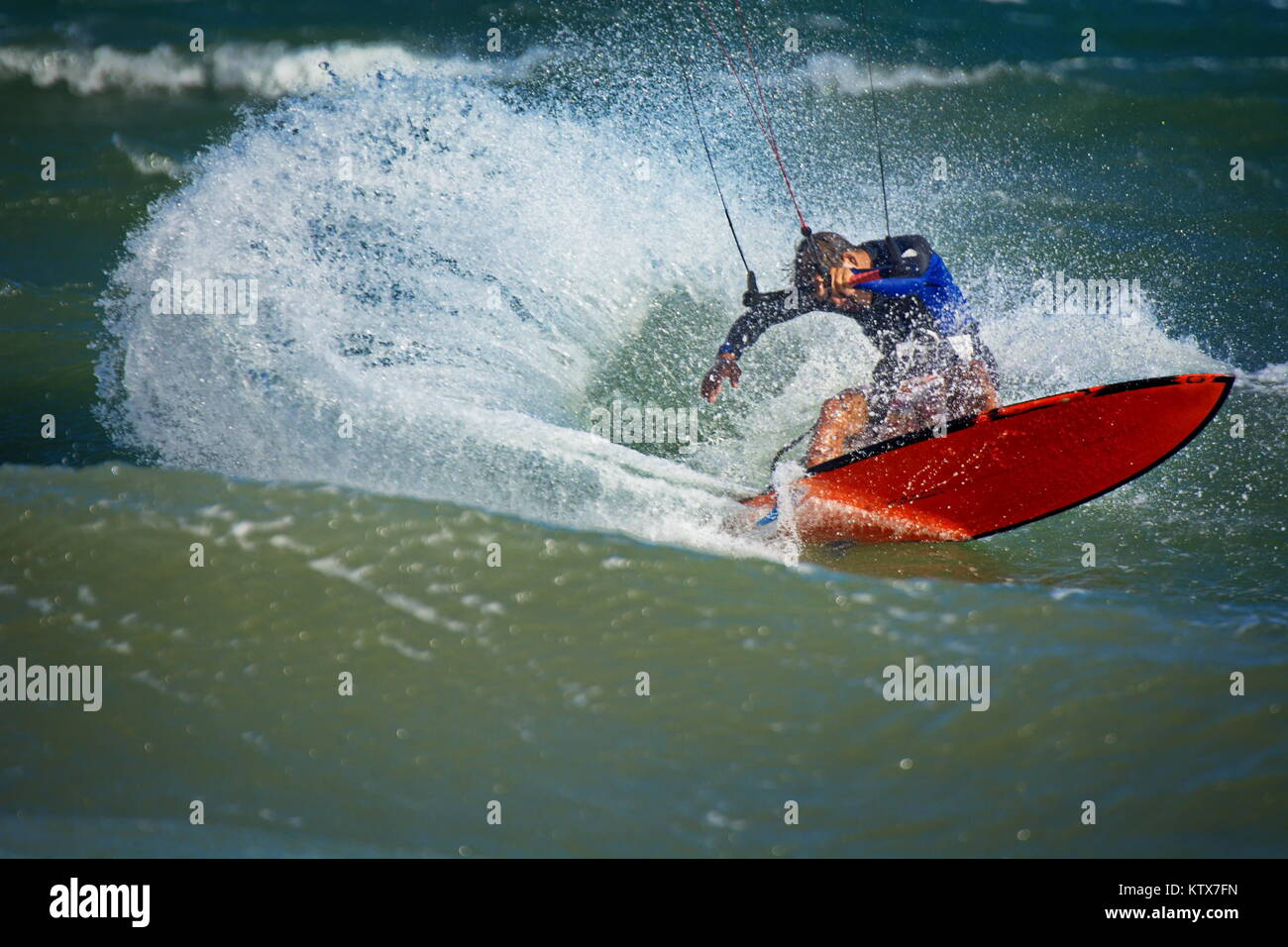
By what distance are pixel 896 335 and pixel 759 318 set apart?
0.64 m

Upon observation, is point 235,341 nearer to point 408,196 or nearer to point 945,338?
point 408,196

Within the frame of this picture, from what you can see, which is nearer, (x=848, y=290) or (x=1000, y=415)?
(x=1000, y=415)

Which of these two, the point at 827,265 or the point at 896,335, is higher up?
the point at 827,265

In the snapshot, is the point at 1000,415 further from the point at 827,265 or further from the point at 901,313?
the point at 827,265

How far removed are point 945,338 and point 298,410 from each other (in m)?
3.07

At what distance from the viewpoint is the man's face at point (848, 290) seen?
4.67 metres

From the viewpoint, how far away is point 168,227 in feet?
18.5

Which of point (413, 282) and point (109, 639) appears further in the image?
point (413, 282)

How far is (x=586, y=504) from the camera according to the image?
14.9 ft

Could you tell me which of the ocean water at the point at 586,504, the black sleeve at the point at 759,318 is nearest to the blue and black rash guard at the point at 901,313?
the black sleeve at the point at 759,318

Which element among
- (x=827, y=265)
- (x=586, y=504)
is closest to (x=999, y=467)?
(x=827, y=265)

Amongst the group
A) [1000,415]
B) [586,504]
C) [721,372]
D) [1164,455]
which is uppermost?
[721,372]

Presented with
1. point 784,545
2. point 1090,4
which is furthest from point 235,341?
point 1090,4

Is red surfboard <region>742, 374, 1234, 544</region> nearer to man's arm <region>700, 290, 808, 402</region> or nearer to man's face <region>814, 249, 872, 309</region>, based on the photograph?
man's arm <region>700, 290, 808, 402</region>
